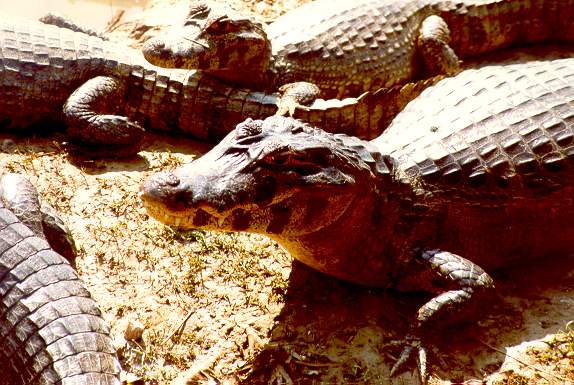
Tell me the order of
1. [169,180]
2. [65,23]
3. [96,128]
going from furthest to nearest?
1. [65,23]
2. [96,128]
3. [169,180]

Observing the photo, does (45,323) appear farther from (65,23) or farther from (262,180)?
(65,23)

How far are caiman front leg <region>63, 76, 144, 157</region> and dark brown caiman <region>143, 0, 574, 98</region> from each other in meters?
0.55

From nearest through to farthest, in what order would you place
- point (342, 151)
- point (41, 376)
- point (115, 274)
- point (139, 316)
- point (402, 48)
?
point (41, 376) < point (342, 151) < point (139, 316) < point (115, 274) < point (402, 48)

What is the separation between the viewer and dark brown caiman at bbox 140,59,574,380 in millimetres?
Answer: 3482

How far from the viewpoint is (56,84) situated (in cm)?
575

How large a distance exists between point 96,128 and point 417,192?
265 centimetres

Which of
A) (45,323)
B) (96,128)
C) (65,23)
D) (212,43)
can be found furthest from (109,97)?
(45,323)

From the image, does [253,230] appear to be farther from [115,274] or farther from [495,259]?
[495,259]

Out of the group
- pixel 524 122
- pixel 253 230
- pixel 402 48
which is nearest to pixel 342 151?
pixel 253 230

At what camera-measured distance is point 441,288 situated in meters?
3.92

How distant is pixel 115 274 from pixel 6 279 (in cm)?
94

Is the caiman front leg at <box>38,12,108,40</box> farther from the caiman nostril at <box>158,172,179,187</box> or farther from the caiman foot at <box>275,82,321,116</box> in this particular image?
the caiman nostril at <box>158,172,179,187</box>

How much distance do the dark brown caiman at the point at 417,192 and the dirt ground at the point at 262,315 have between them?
0.59ft

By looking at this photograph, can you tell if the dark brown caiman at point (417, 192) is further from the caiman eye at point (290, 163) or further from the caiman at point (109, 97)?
the caiman at point (109, 97)
